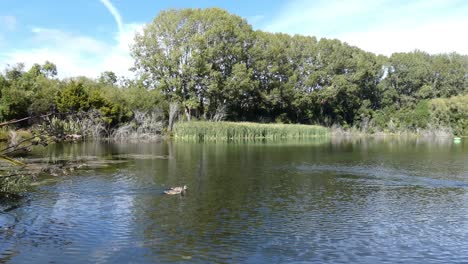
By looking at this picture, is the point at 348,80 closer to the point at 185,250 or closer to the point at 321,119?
the point at 321,119

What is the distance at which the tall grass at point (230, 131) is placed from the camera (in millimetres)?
57438

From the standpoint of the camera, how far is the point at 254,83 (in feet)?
222

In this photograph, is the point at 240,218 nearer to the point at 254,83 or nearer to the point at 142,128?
the point at 142,128

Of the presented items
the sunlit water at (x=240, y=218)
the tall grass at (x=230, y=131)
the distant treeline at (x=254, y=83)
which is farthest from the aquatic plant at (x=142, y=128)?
the sunlit water at (x=240, y=218)

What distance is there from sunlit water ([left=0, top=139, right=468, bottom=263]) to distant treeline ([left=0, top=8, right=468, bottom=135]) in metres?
33.4

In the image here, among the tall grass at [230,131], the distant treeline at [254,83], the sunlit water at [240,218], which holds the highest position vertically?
the distant treeline at [254,83]

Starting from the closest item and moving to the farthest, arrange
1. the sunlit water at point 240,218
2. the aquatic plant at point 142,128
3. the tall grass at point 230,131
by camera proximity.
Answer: the sunlit water at point 240,218 → the aquatic plant at point 142,128 → the tall grass at point 230,131

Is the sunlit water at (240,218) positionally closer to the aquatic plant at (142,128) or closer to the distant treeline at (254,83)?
the aquatic plant at (142,128)

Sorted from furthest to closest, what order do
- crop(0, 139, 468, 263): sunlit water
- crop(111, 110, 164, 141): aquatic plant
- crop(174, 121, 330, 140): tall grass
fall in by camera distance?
crop(174, 121, 330, 140): tall grass → crop(111, 110, 164, 141): aquatic plant → crop(0, 139, 468, 263): sunlit water

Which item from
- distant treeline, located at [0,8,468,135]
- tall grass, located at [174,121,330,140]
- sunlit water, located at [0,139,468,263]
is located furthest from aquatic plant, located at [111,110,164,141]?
sunlit water, located at [0,139,468,263]

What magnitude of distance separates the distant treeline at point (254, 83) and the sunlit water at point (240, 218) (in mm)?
33447

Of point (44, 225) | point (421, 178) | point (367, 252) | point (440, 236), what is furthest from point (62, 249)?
point (421, 178)

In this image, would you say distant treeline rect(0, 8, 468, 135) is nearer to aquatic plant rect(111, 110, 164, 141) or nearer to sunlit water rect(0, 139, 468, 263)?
aquatic plant rect(111, 110, 164, 141)

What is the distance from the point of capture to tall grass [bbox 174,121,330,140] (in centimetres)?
5744
